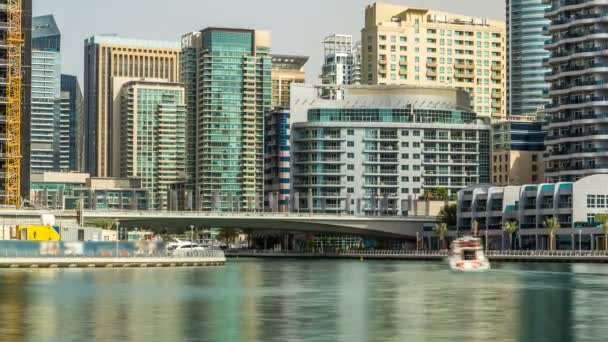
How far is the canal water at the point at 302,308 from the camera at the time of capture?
81250 millimetres

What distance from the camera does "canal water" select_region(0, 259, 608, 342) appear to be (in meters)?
81.2

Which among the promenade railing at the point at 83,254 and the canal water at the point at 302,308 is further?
the promenade railing at the point at 83,254

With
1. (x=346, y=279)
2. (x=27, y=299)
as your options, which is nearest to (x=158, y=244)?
(x=346, y=279)

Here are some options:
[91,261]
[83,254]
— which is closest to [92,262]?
[91,261]

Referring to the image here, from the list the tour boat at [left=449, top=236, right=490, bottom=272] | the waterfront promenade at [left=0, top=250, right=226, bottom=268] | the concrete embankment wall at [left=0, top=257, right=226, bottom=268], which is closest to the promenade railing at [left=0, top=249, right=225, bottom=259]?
the waterfront promenade at [left=0, top=250, right=226, bottom=268]

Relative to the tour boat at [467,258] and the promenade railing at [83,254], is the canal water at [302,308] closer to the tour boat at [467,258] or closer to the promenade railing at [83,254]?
the tour boat at [467,258]

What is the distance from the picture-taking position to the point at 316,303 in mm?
106812

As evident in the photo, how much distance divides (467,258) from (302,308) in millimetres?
80064

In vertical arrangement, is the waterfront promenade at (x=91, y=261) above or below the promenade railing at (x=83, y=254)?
below

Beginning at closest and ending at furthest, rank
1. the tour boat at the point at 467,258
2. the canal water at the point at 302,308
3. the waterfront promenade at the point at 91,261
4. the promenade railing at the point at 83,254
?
the canal water at the point at 302,308 < the tour boat at the point at 467,258 < the waterfront promenade at the point at 91,261 < the promenade railing at the point at 83,254

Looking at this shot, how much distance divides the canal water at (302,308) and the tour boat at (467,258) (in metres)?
19.4

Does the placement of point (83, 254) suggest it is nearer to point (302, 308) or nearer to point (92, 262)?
point (92, 262)

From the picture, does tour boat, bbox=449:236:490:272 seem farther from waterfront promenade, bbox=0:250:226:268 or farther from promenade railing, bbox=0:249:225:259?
A: promenade railing, bbox=0:249:225:259

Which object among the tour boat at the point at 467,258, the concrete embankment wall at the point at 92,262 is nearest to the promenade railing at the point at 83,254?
the concrete embankment wall at the point at 92,262
